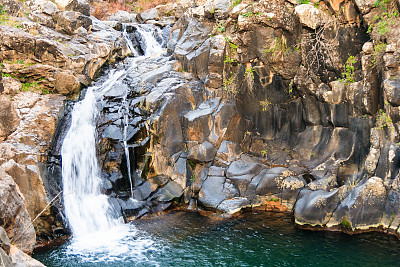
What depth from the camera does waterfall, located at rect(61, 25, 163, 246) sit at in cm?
955

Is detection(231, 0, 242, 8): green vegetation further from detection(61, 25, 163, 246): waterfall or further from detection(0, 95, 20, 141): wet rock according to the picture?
detection(0, 95, 20, 141): wet rock

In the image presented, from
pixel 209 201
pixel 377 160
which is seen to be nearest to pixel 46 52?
pixel 209 201

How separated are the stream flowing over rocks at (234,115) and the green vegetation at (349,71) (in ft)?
0.13

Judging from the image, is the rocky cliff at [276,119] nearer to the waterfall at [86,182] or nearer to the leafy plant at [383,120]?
the leafy plant at [383,120]

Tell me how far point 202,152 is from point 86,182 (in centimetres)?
402

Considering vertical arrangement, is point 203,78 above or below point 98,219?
above

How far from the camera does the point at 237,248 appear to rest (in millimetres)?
8445

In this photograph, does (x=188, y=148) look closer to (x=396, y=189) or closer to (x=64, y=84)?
(x=64, y=84)

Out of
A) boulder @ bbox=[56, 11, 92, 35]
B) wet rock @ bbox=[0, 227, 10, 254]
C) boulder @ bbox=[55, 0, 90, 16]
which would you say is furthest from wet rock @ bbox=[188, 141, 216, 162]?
boulder @ bbox=[55, 0, 90, 16]

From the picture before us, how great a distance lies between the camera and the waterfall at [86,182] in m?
9.55

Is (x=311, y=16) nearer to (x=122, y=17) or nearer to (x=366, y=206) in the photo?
(x=366, y=206)

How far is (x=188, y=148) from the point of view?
11906mm

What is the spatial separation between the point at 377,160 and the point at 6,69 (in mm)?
12789

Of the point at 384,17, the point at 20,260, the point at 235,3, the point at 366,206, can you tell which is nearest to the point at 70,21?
the point at 235,3
